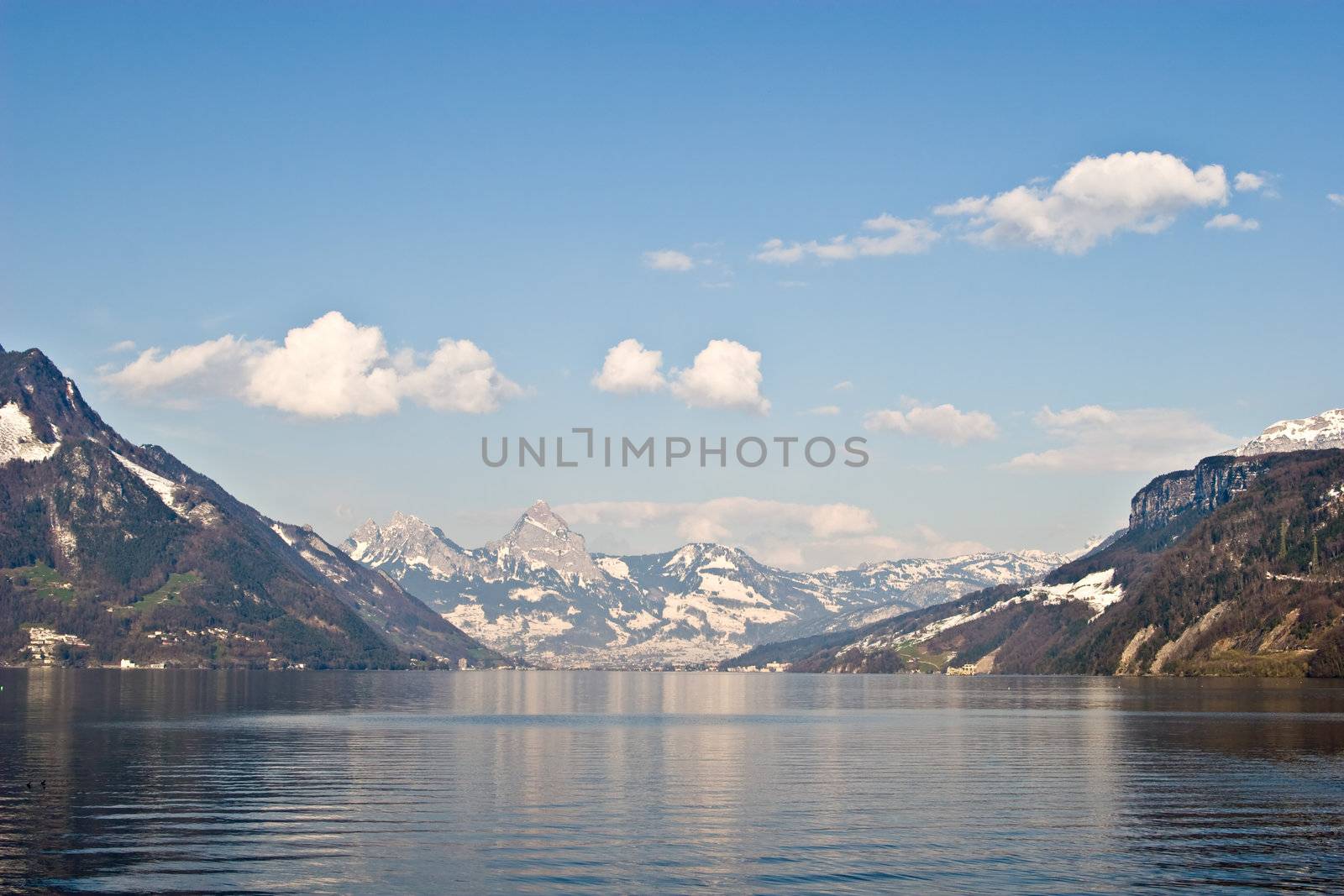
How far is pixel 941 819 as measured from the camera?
8325 centimetres

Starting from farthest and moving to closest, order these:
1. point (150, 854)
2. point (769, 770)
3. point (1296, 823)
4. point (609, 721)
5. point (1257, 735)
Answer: point (609, 721), point (1257, 735), point (769, 770), point (1296, 823), point (150, 854)

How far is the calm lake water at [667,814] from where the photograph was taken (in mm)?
64875

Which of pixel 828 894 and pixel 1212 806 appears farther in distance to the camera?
pixel 1212 806

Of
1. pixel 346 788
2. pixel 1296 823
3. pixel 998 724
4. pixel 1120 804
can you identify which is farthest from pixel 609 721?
pixel 1296 823

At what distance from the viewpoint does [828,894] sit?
61031 millimetres

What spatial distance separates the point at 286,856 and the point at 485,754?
2421 inches

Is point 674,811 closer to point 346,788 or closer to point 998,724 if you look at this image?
point 346,788

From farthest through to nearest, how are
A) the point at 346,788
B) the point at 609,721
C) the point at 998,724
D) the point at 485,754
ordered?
1. the point at 609,721
2. the point at 998,724
3. the point at 485,754
4. the point at 346,788

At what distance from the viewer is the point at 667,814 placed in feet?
283

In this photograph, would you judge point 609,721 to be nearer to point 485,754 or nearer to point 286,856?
point 485,754

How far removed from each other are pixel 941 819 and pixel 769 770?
3282cm

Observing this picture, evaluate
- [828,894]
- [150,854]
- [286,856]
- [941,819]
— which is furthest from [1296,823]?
[150,854]

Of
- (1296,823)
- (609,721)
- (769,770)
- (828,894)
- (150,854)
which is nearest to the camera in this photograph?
(828,894)

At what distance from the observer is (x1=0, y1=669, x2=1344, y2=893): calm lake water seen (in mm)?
64875
